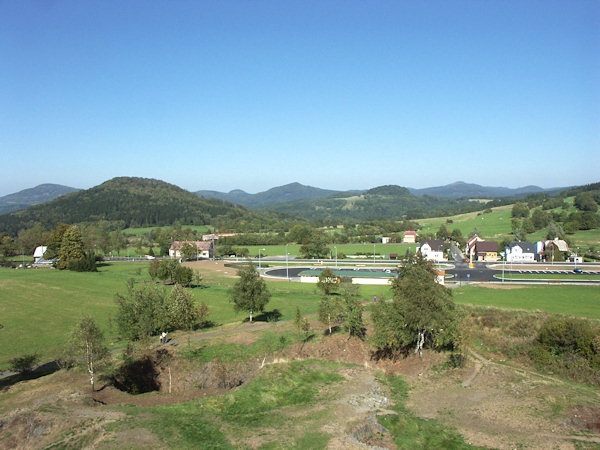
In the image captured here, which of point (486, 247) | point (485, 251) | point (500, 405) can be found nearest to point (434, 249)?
point (485, 251)

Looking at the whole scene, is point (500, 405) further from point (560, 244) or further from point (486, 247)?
point (560, 244)

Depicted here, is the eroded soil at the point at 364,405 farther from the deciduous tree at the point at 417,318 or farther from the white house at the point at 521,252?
the white house at the point at 521,252

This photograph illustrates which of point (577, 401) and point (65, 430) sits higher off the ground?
point (65, 430)

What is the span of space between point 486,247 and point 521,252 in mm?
8033

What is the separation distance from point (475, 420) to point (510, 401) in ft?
11.6

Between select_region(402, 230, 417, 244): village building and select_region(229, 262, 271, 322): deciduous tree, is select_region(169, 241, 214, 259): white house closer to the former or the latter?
select_region(402, 230, 417, 244): village building

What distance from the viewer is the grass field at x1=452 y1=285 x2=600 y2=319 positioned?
140 ft

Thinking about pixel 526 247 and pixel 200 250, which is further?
pixel 200 250

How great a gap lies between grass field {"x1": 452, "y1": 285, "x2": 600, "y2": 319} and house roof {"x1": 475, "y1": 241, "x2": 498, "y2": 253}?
144 feet

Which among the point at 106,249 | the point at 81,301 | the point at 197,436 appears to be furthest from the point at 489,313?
the point at 106,249

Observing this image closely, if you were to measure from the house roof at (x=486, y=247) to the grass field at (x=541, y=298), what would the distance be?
4397 cm

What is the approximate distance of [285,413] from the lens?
20.9 metres

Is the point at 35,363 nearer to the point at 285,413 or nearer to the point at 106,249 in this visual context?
the point at 285,413

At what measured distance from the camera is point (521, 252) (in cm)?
9900
